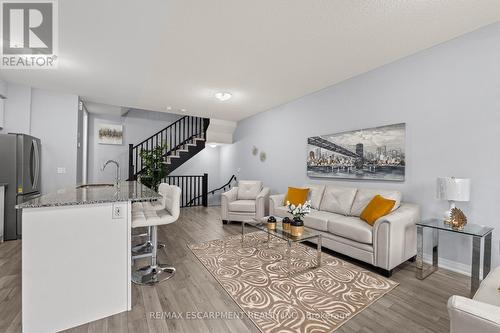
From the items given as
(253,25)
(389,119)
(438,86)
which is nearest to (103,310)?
(253,25)

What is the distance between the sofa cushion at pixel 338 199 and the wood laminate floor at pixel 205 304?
41.9 inches

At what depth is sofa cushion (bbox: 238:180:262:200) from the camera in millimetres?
5332

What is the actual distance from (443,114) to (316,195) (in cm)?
212

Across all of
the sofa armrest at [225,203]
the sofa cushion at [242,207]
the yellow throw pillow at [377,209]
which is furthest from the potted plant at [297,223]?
the sofa armrest at [225,203]

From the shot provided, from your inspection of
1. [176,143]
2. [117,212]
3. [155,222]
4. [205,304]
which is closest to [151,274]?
[155,222]

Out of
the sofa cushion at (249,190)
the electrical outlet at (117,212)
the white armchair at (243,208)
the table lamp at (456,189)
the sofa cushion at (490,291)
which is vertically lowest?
the white armchair at (243,208)

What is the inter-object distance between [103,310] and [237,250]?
1765mm

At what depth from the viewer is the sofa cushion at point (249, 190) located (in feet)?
17.5

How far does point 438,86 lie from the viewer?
110 inches

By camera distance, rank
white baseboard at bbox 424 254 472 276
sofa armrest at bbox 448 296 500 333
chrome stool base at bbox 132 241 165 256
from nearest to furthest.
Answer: sofa armrest at bbox 448 296 500 333, white baseboard at bbox 424 254 472 276, chrome stool base at bbox 132 241 165 256

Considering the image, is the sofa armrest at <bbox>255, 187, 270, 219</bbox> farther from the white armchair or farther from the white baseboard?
the white baseboard

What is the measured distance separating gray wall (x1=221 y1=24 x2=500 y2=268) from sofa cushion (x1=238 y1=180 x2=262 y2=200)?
82.7 inches

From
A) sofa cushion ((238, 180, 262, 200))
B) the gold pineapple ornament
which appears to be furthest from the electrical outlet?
sofa cushion ((238, 180, 262, 200))

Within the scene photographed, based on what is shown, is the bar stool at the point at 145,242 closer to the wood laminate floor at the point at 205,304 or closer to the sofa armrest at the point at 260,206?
the wood laminate floor at the point at 205,304
